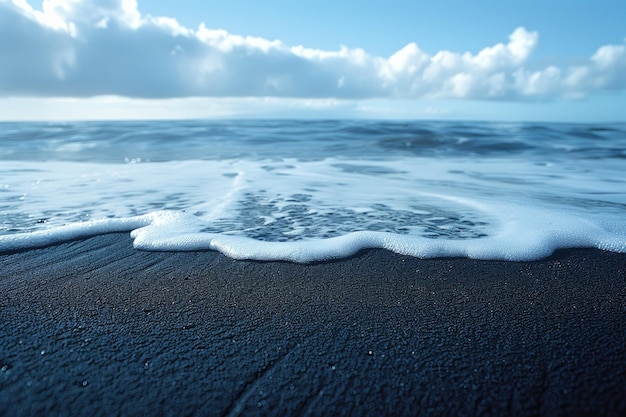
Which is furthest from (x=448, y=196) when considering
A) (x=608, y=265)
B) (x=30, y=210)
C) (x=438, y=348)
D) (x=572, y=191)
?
(x=30, y=210)

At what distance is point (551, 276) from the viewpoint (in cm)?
235

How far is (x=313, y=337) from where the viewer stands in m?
1.72

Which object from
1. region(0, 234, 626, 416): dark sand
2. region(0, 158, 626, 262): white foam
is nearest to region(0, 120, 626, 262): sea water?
region(0, 158, 626, 262): white foam

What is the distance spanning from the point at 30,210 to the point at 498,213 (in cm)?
454

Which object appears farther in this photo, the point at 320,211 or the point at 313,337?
the point at 320,211

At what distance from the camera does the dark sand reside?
4.43 feet

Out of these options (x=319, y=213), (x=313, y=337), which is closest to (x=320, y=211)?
(x=319, y=213)

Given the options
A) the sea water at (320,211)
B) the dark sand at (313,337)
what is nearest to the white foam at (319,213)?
the sea water at (320,211)

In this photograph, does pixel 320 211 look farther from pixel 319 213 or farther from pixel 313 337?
pixel 313 337

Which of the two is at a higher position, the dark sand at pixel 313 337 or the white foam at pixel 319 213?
the dark sand at pixel 313 337

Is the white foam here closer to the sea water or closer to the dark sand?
the sea water

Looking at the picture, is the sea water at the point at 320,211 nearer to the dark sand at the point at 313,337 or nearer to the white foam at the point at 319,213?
the white foam at the point at 319,213

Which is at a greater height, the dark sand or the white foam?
the dark sand

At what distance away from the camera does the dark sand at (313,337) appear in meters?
1.35
